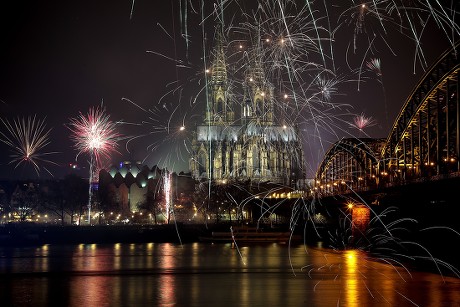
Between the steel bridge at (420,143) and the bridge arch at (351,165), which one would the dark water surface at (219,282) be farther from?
the bridge arch at (351,165)

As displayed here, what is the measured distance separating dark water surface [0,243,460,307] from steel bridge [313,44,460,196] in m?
7.50

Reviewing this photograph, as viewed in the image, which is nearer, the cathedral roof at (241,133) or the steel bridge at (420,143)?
the steel bridge at (420,143)

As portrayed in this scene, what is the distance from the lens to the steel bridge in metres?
43.1

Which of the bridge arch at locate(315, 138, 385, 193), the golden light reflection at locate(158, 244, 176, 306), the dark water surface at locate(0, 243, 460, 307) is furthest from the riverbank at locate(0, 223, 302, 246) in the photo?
the golden light reflection at locate(158, 244, 176, 306)

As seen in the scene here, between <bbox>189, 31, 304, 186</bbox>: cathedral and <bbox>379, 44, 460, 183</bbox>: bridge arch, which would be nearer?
<bbox>379, 44, 460, 183</bbox>: bridge arch

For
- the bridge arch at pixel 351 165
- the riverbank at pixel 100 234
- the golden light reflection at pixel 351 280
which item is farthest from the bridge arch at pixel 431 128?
the riverbank at pixel 100 234

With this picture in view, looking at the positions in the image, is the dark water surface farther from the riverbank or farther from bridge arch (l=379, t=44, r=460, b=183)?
the riverbank

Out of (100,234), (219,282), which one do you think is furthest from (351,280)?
(100,234)

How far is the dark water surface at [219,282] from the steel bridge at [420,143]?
24.6ft

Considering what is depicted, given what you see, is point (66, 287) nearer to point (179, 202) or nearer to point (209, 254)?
point (209, 254)

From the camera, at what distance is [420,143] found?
5031cm

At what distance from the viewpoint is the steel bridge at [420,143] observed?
141 ft

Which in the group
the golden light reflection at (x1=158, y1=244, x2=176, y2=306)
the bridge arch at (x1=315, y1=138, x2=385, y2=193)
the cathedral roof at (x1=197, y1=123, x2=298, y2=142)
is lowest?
the golden light reflection at (x1=158, y1=244, x2=176, y2=306)

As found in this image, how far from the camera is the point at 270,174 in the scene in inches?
5837
